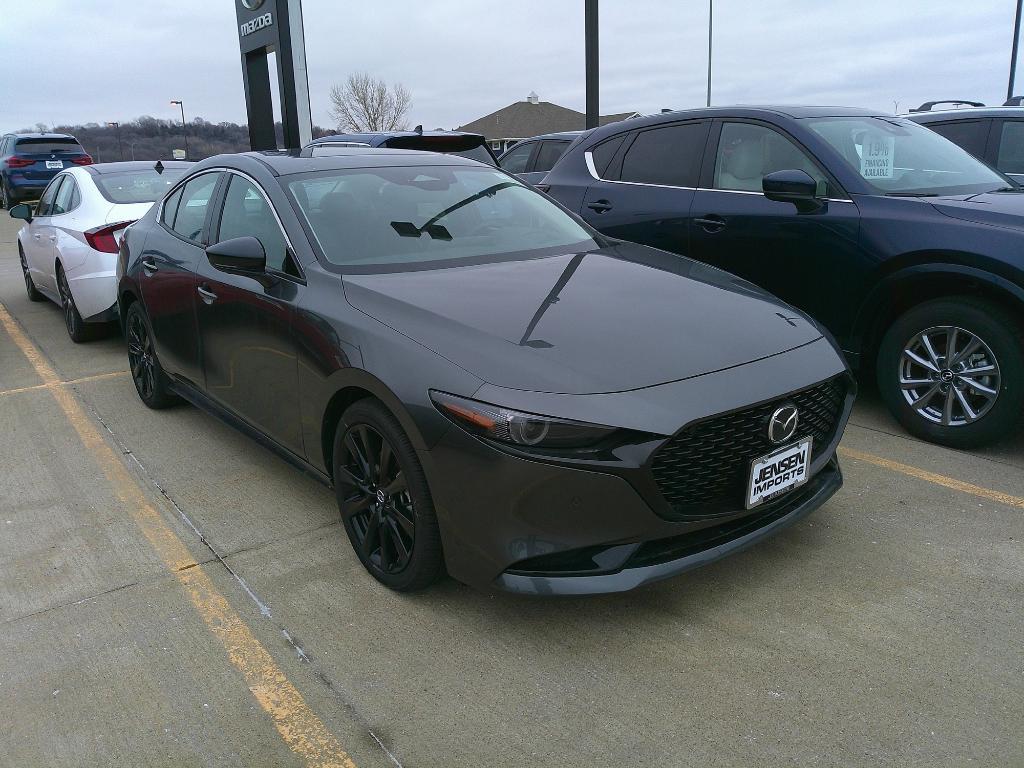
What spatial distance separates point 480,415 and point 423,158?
2.19 meters

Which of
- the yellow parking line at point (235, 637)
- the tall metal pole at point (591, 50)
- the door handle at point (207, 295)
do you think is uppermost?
the tall metal pole at point (591, 50)

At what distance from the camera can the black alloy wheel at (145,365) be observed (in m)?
4.91

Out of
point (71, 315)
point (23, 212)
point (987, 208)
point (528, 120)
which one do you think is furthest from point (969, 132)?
point (528, 120)

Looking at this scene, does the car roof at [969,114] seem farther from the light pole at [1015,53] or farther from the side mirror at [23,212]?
the light pole at [1015,53]

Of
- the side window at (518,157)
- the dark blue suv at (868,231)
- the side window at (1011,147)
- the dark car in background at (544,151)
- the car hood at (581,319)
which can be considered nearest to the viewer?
the car hood at (581,319)

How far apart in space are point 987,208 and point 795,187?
3.00 feet

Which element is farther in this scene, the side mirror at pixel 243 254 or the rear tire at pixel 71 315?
the rear tire at pixel 71 315

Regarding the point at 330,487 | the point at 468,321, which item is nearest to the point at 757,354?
the point at 468,321

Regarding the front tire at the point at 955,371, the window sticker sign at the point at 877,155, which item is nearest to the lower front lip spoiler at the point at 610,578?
the front tire at the point at 955,371

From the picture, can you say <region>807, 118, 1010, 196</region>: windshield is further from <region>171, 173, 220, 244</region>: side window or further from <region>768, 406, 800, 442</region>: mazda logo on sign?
<region>171, 173, 220, 244</region>: side window

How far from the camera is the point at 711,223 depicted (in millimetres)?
5098

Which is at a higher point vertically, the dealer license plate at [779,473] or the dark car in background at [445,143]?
the dark car in background at [445,143]

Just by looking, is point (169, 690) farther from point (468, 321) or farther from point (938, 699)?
point (938, 699)

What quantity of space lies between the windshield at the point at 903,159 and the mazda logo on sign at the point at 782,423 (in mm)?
2363
